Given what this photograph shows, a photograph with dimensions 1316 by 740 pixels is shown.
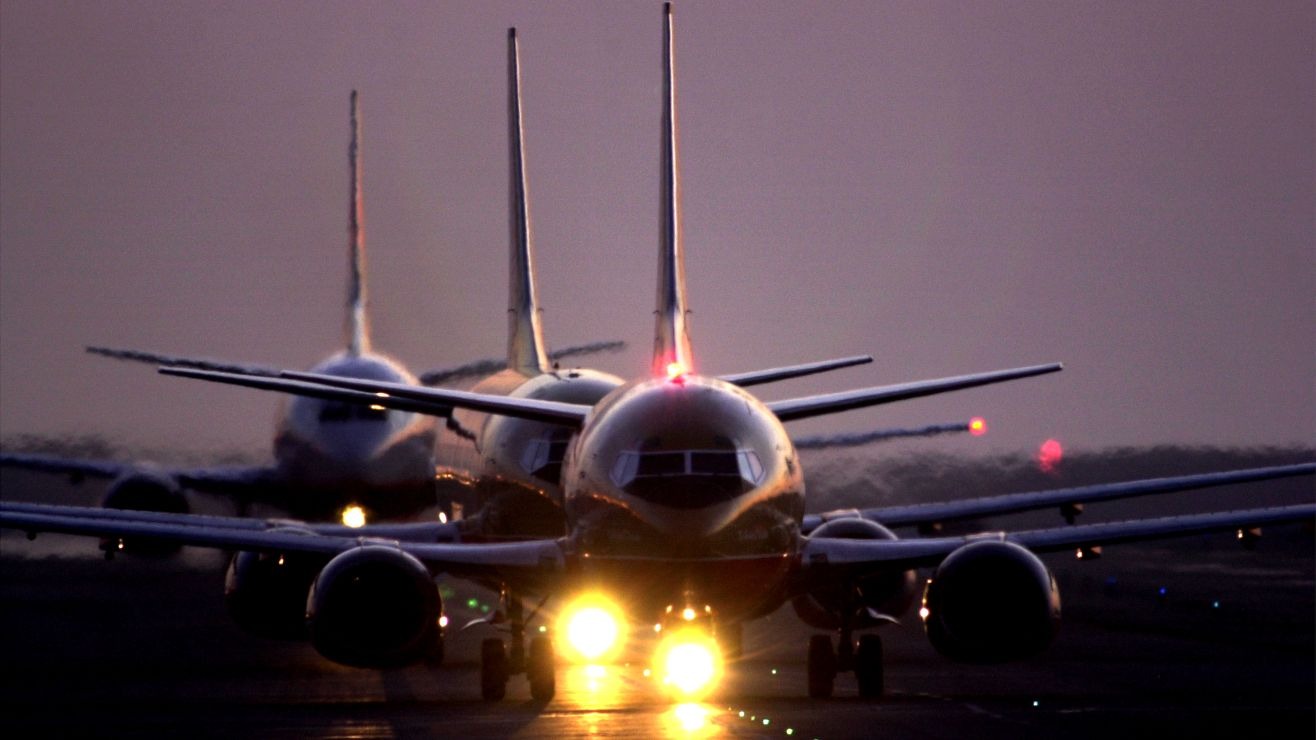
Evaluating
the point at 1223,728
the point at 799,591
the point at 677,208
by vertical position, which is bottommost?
the point at 1223,728

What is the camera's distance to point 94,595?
53.1 m

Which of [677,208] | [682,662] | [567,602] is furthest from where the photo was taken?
[677,208]

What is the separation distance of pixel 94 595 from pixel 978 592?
1219 inches

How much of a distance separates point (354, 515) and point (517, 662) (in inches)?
857

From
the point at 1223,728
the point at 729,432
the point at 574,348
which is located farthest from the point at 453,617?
the point at 1223,728

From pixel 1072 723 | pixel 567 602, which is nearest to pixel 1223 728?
pixel 1072 723

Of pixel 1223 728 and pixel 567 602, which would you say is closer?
pixel 1223 728

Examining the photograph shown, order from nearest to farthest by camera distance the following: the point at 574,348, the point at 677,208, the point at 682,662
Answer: the point at 682,662, the point at 677,208, the point at 574,348

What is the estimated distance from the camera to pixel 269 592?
103 ft

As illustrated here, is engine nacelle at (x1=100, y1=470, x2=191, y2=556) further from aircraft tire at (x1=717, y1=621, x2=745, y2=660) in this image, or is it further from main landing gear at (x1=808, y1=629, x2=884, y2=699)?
main landing gear at (x1=808, y1=629, x2=884, y2=699)

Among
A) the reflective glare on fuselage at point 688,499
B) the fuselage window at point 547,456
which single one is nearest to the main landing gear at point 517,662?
the reflective glare on fuselage at point 688,499

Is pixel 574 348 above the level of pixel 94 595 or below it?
above

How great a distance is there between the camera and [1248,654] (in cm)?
3394

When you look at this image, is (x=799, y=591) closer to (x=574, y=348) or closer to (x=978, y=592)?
(x=978, y=592)
